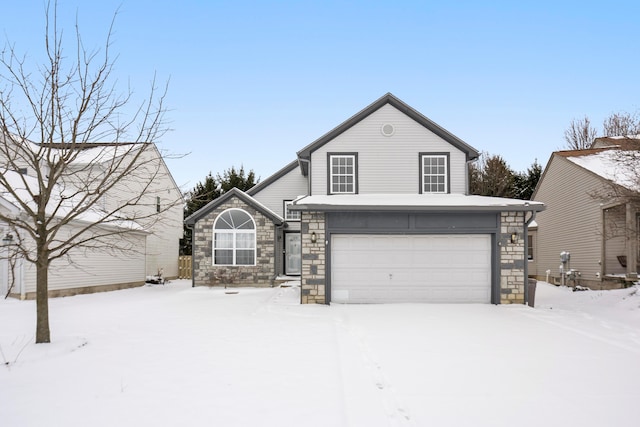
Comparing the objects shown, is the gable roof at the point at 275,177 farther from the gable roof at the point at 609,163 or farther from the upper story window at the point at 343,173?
the gable roof at the point at 609,163

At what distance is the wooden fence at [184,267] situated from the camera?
1005 inches

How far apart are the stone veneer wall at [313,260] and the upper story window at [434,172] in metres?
4.65

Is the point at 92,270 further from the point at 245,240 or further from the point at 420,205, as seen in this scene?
the point at 420,205

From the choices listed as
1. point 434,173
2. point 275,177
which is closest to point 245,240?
point 275,177

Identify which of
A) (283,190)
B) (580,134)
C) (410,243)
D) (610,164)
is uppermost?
(580,134)

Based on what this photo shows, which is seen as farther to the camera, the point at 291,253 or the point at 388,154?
the point at 291,253

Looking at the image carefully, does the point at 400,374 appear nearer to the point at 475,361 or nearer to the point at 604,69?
the point at 475,361

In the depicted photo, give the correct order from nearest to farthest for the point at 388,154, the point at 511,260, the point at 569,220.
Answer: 1. the point at 511,260
2. the point at 388,154
3. the point at 569,220

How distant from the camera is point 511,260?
12492 millimetres

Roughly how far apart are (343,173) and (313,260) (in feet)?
13.1

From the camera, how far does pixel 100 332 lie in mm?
8469

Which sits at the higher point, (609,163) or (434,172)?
(609,163)

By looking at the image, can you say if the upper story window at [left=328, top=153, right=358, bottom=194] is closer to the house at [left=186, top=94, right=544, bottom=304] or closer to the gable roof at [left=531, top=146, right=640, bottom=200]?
the house at [left=186, top=94, right=544, bottom=304]

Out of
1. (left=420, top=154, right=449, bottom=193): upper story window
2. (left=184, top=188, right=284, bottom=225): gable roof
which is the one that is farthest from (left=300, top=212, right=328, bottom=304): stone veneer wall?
(left=184, top=188, right=284, bottom=225): gable roof
